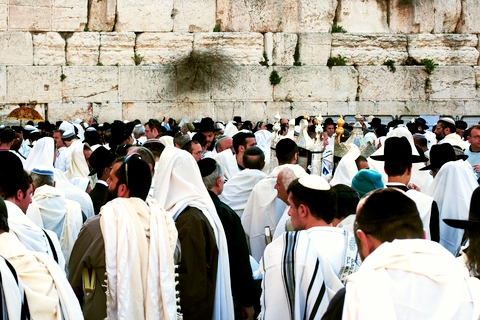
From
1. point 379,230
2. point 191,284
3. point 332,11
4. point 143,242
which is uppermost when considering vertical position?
point 332,11

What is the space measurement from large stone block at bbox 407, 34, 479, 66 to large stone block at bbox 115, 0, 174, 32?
18.2 feet

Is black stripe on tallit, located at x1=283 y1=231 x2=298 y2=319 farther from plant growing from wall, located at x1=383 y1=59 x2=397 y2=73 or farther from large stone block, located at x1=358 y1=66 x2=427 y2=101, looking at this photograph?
plant growing from wall, located at x1=383 y1=59 x2=397 y2=73

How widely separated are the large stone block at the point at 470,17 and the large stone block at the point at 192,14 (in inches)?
229

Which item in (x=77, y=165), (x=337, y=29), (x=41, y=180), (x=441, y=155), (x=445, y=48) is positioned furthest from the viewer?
(x=445, y=48)

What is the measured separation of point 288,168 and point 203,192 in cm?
108

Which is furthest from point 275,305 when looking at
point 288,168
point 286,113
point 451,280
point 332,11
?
point 332,11

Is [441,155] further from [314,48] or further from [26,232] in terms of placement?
[314,48]

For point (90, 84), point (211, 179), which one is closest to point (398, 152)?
point (211, 179)

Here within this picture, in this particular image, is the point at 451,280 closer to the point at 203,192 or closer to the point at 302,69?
the point at 203,192

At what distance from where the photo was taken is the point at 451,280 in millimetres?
2518

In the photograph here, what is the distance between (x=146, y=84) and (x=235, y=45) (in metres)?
2.15

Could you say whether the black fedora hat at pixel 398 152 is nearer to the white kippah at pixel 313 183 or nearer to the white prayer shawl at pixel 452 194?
the white prayer shawl at pixel 452 194

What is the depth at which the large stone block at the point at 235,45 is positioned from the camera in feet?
56.9

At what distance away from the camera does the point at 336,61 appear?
698 inches
